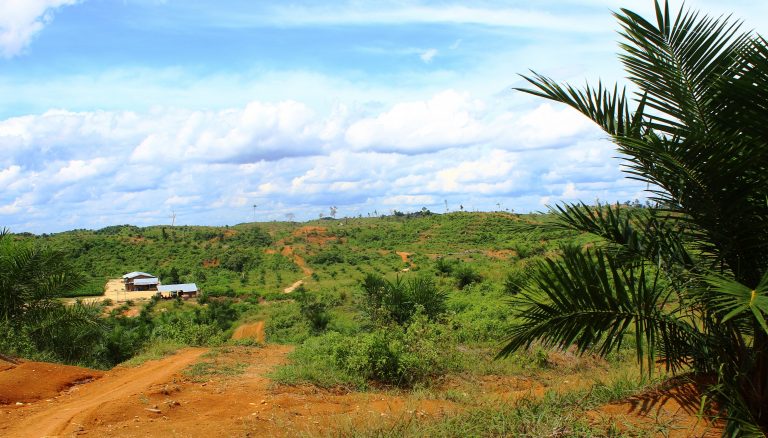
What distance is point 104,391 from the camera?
26.3 ft

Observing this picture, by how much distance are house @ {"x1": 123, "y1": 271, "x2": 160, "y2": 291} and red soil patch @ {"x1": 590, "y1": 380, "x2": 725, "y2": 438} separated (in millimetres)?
45275

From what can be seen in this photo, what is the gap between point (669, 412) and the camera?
4.82m

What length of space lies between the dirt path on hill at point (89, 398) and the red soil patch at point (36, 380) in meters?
0.25

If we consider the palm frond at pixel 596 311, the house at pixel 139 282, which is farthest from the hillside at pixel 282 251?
the palm frond at pixel 596 311

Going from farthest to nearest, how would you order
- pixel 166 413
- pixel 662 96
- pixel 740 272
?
1. pixel 166 413
2. pixel 662 96
3. pixel 740 272

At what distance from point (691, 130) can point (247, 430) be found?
4.62m

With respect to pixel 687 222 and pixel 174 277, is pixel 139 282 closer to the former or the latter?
pixel 174 277

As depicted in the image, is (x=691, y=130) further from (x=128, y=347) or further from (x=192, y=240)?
(x=192, y=240)

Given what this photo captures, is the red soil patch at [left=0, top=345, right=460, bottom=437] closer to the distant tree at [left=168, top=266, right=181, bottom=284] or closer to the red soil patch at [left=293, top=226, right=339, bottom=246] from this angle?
the distant tree at [left=168, top=266, right=181, bottom=284]

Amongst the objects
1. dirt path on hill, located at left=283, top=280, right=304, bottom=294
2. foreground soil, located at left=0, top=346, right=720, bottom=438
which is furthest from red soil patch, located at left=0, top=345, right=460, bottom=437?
dirt path on hill, located at left=283, top=280, right=304, bottom=294

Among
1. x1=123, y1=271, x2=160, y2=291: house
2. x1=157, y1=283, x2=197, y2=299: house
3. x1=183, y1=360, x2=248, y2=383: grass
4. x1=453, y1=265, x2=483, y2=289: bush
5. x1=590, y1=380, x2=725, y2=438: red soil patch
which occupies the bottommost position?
x1=157, y1=283, x2=197, y2=299: house

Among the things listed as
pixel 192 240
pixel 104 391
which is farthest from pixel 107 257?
pixel 104 391

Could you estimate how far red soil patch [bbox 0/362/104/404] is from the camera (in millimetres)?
7473

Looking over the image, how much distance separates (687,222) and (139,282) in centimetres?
4644
